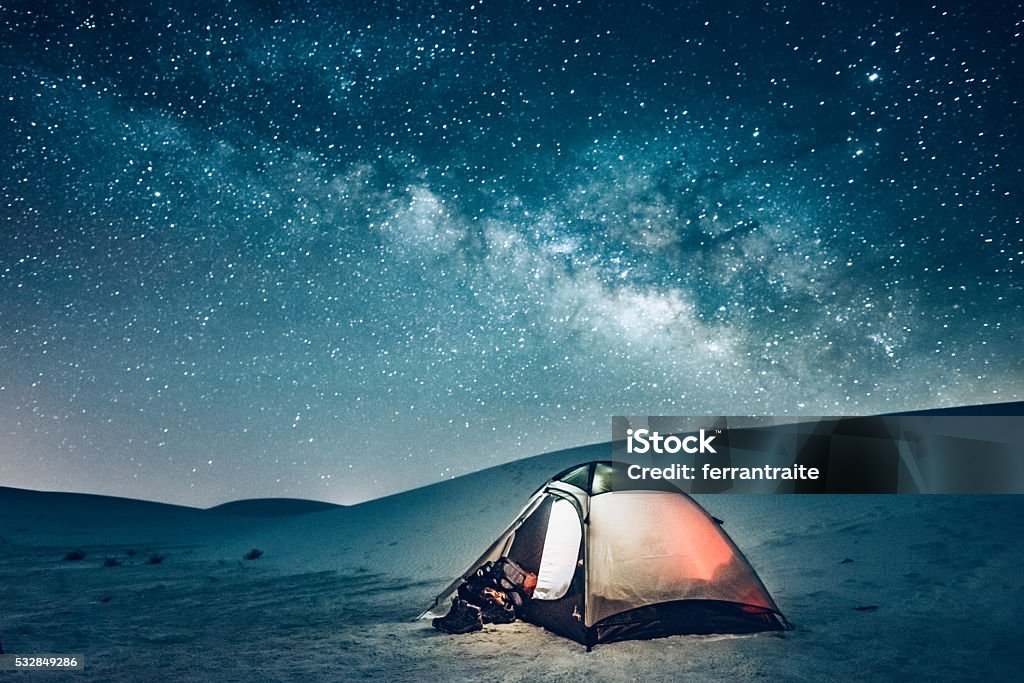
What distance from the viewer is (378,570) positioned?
1653 centimetres

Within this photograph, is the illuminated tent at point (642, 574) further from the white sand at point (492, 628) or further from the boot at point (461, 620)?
the boot at point (461, 620)

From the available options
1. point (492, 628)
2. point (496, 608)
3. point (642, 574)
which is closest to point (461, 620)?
point (492, 628)

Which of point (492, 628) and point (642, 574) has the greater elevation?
point (642, 574)

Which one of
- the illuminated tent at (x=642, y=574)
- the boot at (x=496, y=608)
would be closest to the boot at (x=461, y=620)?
the boot at (x=496, y=608)

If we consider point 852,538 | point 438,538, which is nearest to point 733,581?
point 852,538

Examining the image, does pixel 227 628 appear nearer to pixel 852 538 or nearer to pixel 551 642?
pixel 551 642

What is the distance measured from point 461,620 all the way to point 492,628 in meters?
0.48

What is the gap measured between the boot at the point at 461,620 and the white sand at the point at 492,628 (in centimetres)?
20

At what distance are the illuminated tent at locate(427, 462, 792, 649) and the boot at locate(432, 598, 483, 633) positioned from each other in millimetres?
781

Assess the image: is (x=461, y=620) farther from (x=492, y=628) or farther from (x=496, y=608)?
(x=496, y=608)

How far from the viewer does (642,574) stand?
7.10 metres

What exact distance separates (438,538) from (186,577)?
923cm

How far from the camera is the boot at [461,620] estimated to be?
7848 millimetres

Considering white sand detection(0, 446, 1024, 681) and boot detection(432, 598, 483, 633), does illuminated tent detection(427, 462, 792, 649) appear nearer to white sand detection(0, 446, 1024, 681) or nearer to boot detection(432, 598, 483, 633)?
white sand detection(0, 446, 1024, 681)
